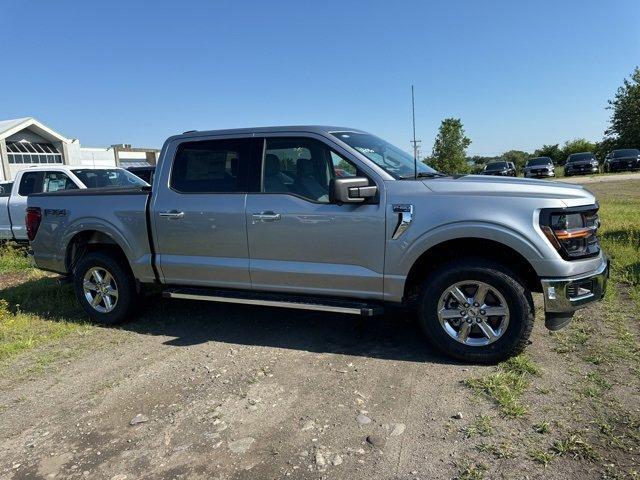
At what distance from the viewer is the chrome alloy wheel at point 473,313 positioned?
3932mm

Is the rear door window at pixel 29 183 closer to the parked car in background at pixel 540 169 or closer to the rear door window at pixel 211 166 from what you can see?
the rear door window at pixel 211 166

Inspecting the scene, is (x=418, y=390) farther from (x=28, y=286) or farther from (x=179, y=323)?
(x=28, y=286)

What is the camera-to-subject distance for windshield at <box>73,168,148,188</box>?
9.80 metres

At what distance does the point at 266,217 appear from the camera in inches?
177

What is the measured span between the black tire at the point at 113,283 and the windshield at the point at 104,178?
4.34m

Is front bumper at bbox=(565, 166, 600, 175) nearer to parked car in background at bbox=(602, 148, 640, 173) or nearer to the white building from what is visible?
parked car in background at bbox=(602, 148, 640, 173)

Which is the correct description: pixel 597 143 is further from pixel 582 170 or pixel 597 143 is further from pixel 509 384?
pixel 509 384

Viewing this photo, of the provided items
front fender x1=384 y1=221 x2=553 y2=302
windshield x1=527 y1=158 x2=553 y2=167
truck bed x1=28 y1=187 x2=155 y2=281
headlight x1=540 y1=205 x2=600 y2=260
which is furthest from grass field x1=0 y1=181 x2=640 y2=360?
windshield x1=527 y1=158 x2=553 y2=167

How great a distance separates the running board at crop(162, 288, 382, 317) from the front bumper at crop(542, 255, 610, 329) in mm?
1320

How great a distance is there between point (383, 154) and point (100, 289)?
3.45 m

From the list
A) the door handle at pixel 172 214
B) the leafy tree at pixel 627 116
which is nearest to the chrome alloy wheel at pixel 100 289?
the door handle at pixel 172 214

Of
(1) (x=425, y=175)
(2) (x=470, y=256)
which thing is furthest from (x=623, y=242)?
(2) (x=470, y=256)

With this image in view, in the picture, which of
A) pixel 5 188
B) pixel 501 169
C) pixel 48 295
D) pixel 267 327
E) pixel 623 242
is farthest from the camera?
pixel 501 169

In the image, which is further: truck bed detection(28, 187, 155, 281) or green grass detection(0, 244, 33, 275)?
green grass detection(0, 244, 33, 275)
